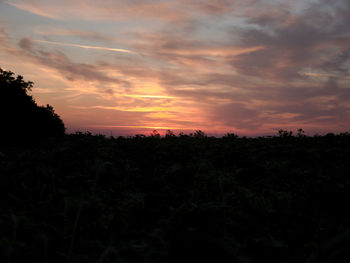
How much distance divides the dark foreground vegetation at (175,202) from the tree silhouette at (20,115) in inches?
148

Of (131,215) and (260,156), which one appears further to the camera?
(260,156)

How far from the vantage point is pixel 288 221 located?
4945 millimetres

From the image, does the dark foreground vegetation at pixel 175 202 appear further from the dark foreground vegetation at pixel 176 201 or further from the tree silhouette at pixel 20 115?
the tree silhouette at pixel 20 115

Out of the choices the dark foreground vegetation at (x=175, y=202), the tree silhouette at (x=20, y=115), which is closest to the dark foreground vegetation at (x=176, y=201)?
the dark foreground vegetation at (x=175, y=202)

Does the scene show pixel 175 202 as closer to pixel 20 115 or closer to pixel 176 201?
pixel 176 201

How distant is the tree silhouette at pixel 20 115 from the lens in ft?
36.8

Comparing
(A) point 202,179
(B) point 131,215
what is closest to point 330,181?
(A) point 202,179

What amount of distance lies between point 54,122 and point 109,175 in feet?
27.7

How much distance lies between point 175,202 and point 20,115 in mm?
9003

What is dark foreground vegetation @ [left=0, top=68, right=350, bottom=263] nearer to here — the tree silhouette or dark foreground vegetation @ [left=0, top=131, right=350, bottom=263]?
dark foreground vegetation @ [left=0, top=131, right=350, bottom=263]

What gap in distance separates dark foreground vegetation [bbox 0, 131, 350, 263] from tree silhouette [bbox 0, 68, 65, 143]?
3.77 meters

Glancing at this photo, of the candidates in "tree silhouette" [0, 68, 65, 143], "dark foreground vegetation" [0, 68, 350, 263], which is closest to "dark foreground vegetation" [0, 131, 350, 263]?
"dark foreground vegetation" [0, 68, 350, 263]

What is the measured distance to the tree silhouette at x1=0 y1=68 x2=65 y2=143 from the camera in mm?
11211

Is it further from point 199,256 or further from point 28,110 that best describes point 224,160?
point 28,110
